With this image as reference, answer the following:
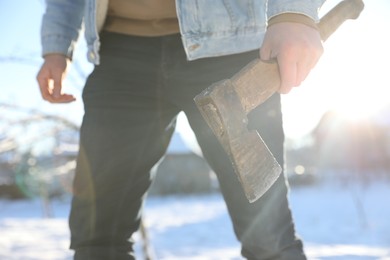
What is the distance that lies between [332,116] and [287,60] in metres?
22.2

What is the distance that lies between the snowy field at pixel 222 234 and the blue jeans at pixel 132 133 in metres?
1.92

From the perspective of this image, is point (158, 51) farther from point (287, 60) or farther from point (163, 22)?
point (287, 60)

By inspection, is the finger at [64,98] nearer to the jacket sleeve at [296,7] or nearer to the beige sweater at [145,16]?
the beige sweater at [145,16]

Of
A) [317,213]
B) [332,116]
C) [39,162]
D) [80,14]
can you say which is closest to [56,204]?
[39,162]

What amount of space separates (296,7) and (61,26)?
930 millimetres

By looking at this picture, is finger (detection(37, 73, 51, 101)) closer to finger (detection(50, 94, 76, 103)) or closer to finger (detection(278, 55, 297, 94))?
finger (detection(50, 94, 76, 103))

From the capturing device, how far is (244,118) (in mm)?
965

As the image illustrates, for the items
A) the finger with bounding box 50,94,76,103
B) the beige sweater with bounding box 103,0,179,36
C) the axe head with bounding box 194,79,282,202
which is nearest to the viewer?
the axe head with bounding box 194,79,282,202

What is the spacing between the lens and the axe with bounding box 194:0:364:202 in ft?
3.00

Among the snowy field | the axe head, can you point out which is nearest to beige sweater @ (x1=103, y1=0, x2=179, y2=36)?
the axe head

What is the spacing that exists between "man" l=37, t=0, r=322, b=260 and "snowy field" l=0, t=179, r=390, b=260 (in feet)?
6.23

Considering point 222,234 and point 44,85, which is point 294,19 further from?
point 222,234

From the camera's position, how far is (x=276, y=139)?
122cm

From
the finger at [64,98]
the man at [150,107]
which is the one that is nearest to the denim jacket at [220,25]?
the man at [150,107]
